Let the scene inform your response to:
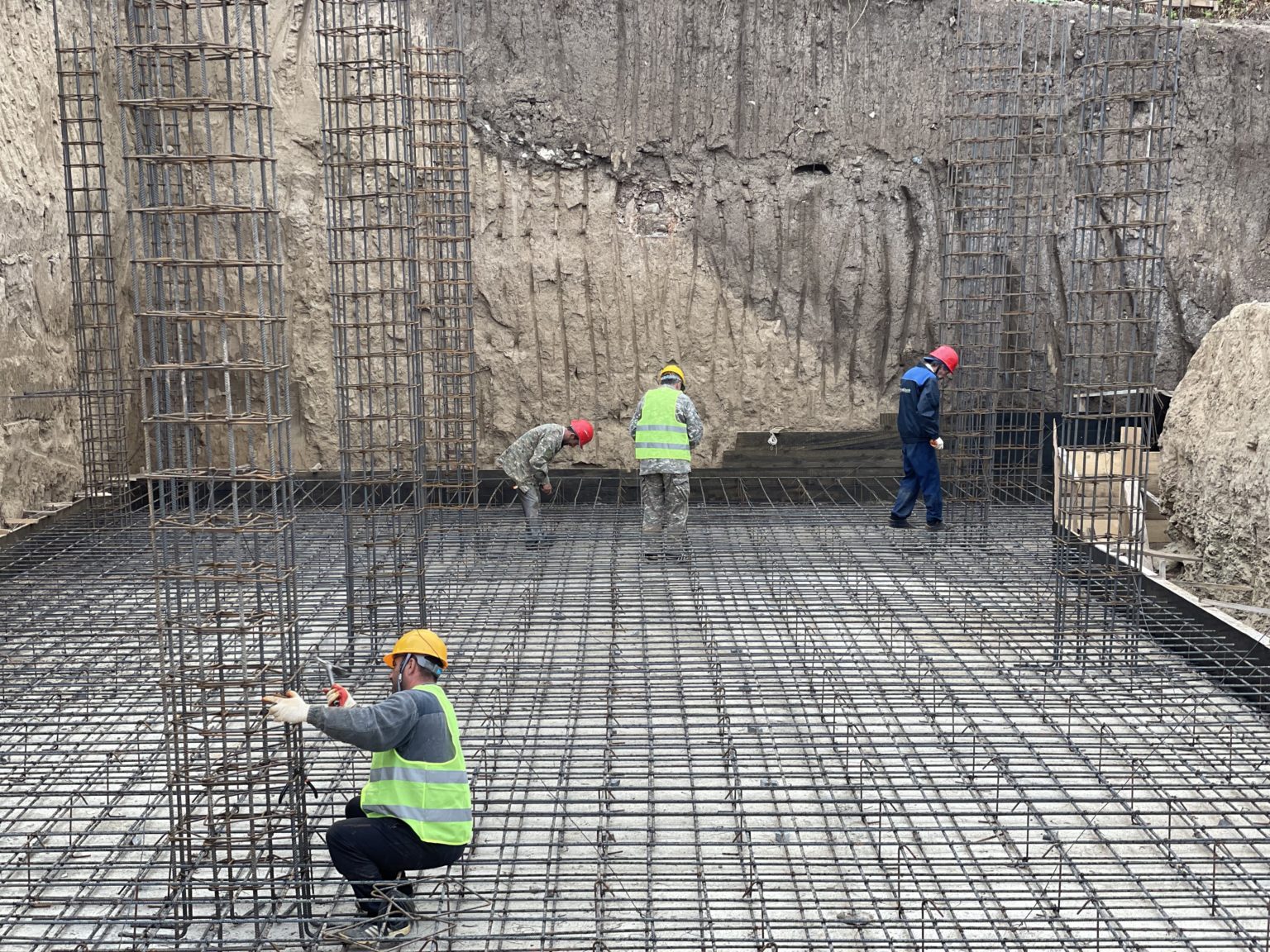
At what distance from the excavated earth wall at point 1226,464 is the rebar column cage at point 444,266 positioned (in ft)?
17.2

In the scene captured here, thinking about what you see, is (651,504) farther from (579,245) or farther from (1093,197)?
(1093,197)

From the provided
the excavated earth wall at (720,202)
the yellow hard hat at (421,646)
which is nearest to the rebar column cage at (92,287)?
the excavated earth wall at (720,202)

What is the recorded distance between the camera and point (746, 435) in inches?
507

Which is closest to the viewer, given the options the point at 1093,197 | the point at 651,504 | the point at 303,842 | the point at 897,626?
the point at 303,842

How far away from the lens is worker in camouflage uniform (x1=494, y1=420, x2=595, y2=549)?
10.1m

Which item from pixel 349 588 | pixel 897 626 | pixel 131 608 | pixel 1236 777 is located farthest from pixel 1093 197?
pixel 131 608

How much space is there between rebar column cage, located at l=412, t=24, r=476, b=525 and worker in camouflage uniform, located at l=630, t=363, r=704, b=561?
142cm

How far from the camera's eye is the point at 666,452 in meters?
10.0

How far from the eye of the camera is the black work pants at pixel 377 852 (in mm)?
4258

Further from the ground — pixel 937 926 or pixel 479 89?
pixel 479 89

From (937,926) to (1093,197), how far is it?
4.61 m

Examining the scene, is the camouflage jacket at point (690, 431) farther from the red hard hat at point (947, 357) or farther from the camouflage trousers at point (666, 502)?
the red hard hat at point (947, 357)

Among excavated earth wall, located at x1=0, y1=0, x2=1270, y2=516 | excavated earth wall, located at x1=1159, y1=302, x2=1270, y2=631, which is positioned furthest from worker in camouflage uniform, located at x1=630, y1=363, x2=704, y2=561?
excavated earth wall, located at x1=1159, y1=302, x2=1270, y2=631

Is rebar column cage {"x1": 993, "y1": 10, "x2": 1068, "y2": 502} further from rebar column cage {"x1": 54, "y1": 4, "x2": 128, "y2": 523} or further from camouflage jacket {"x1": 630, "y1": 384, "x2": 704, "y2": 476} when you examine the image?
rebar column cage {"x1": 54, "y1": 4, "x2": 128, "y2": 523}
